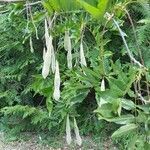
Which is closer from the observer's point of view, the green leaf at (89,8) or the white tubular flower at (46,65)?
the green leaf at (89,8)

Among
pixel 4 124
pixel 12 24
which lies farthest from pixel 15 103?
pixel 12 24

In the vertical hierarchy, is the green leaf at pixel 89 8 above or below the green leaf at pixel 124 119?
above

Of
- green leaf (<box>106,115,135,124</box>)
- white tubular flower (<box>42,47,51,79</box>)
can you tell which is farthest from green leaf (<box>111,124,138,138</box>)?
white tubular flower (<box>42,47,51,79</box>)

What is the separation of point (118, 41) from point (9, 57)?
1.09 meters

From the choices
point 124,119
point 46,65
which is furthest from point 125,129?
point 46,65

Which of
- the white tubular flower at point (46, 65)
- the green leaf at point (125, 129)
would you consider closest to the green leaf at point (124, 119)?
the green leaf at point (125, 129)

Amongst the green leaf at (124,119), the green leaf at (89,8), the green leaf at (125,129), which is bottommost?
the green leaf at (125,129)

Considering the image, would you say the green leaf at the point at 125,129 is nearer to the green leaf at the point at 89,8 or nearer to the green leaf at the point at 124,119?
the green leaf at the point at 124,119

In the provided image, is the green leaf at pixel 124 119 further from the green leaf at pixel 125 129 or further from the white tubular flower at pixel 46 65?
the white tubular flower at pixel 46 65

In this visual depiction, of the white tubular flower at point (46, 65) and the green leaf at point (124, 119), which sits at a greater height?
the white tubular flower at point (46, 65)

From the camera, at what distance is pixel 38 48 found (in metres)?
4.11

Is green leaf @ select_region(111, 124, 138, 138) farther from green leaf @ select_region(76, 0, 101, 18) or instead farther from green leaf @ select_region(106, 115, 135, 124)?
green leaf @ select_region(76, 0, 101, 18)

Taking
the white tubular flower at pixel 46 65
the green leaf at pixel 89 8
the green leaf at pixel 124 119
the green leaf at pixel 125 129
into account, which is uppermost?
the green leaf at pixel 89 8

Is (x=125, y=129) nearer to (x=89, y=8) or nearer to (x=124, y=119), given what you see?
(x=124, y=119)
